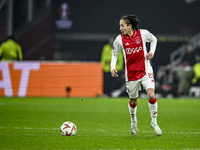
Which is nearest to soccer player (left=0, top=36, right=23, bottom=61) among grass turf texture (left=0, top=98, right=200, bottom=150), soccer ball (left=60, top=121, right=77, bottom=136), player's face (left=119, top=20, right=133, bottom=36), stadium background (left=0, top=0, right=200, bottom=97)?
stadium background (left=0, top=0, right=200, bottom=97)

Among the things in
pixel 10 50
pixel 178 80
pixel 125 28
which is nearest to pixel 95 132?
pixel 125 28

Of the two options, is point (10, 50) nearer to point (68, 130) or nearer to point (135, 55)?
point (135, 55)

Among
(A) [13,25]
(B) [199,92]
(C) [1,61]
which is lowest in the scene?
(B) [199,92]

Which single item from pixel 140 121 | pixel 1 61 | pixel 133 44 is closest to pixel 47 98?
pixel 1 61

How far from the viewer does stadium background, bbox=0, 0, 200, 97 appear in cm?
2058

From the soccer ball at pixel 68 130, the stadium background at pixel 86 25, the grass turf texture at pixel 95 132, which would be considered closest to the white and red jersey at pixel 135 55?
the grass turf texture at pixel 95 132

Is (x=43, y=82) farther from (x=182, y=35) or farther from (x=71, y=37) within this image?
(x=182, y=35)

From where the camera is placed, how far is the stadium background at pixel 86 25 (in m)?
20.6

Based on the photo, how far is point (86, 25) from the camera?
20.9 m

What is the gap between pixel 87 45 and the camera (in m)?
20.9

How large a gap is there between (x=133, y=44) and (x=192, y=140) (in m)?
1.90

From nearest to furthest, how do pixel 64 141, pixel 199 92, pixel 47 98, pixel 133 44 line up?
pixel 64 141
pixel 133 44
pixel 47 98
pixel 199 92

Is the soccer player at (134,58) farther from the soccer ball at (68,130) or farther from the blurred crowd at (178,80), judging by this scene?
the blurred crowd at (178,80)

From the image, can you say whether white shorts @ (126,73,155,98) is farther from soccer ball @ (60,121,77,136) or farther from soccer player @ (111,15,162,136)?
soccer ball @ (60,121,77,136)
